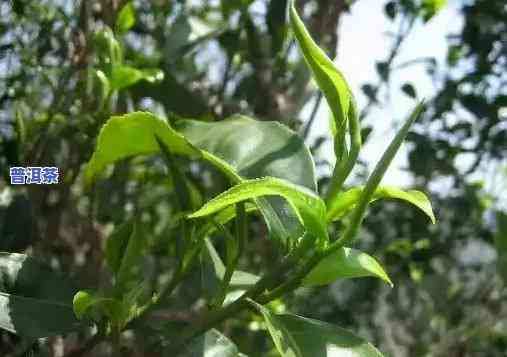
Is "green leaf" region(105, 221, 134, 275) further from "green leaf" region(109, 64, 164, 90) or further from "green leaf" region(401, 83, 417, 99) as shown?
"green leaf" region(401, 83, 417, 99)

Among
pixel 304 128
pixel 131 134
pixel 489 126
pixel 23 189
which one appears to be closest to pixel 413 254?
pixel 489 126

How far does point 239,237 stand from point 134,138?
0.12 meters

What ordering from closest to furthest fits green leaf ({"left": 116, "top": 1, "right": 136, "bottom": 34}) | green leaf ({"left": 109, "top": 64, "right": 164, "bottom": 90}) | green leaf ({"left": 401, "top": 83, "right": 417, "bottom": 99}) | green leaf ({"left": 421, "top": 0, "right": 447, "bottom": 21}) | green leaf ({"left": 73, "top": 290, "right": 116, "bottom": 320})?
green leaf ({"left": 73, "top": 290, "right": 116, "bottom": 320})
green leaf ({"left": 109, "top": 64, "right": 164, "bottom": 90})
green leaf ({"left": 116, "top": 1, "right": 136, "bottom": 34})
green leaf ({"left": 421, "top": 0, "right": 447, "bottom": 21})
green leaf ({"left": 401, "top": 83, "right": 417, "bottom": 99})

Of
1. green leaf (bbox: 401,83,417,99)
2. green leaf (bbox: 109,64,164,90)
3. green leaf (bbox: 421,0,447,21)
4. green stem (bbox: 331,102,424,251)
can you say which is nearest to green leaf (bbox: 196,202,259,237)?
green stem (bbox: 331,102,424,251)

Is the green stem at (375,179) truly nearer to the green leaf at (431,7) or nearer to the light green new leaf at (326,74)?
the light green new leaf at (326,74)

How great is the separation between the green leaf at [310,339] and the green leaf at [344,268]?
3 centimetres

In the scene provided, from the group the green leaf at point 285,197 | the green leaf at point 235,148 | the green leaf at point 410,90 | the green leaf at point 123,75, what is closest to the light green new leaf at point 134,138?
the green leaf at point 235,148

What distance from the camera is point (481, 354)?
205 cm

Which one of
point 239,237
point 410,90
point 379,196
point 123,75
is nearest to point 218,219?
point 239,237

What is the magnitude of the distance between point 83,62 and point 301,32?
0.57 meters

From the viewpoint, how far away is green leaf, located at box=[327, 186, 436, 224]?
21.8 inches

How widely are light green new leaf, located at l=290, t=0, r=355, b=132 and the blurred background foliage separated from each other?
21 cm

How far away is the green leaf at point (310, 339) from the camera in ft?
1.86

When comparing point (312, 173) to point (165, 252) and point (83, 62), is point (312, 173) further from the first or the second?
point (165, 252)
